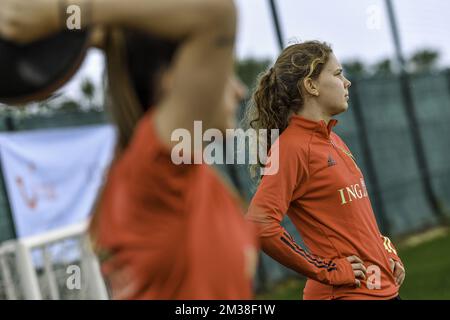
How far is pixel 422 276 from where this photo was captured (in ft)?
28.8

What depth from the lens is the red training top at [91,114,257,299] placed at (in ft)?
4.75

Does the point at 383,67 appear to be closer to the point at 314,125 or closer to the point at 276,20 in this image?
the point at 276,20

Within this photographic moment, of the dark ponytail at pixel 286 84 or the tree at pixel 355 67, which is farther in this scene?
the tree at pixel 355 67

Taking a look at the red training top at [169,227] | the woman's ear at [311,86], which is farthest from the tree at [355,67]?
the red training top at [169,227]

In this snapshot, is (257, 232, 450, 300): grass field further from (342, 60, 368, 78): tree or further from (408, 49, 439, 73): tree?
(408, 49, 439, 73): tree

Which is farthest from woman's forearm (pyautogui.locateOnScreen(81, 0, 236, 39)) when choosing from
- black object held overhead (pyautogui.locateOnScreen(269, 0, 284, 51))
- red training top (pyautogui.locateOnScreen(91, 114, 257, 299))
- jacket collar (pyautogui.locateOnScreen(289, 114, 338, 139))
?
black object held overhead (pyautogui.locateOnScreen(269, 0, 284, 51))

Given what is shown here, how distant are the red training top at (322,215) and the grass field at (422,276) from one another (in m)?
4.05

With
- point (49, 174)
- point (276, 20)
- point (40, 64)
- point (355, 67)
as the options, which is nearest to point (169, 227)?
point (40, 64)

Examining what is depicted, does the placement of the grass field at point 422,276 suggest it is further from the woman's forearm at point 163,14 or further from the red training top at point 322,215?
the woman's forearm at point 163,14

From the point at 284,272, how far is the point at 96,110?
115 inches

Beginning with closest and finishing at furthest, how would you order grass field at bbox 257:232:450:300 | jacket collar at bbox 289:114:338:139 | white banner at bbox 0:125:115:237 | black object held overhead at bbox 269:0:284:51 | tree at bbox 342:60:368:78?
jacket collar at bbox 289:114:338:139, white banner at bbox 0:125:115:237, grass field at bbox 257:232:450:300, black object held overhead at bbox 269:0:284:51, tree at bbox 342:60:368:78

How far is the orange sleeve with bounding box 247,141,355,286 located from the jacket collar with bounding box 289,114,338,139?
125 mm

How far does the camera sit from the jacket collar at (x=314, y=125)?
128 inches

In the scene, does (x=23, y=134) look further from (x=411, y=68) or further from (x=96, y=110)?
(x=411, y=68)
